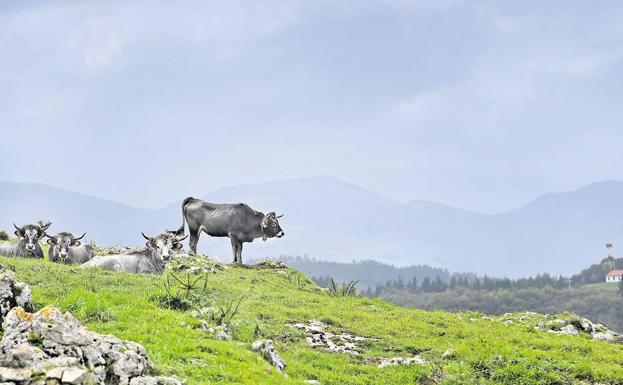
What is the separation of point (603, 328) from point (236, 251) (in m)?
19.9

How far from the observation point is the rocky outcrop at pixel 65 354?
41.2ft

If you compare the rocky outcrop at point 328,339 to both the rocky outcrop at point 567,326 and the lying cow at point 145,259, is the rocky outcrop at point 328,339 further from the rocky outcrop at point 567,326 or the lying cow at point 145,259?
the lying cow at point 145,259

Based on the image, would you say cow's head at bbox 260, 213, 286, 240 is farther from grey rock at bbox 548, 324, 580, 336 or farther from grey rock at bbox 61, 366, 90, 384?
grey rock at bbox 61, 366, 90, 384

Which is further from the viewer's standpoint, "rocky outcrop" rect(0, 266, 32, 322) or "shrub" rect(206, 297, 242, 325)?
"shrub" rect(206, 297, 242, 325)

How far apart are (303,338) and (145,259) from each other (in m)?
11.6

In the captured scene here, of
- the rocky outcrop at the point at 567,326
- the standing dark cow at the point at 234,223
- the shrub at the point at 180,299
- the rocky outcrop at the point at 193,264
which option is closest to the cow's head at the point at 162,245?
the rocky outcrop at the point at 193,264

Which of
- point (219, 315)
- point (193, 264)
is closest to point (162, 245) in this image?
point (193, 264)

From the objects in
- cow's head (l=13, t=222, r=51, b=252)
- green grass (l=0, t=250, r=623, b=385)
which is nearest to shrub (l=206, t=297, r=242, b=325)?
green grass (l=0, t=250, r=623, b=385)

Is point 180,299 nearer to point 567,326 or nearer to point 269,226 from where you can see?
point 567,326

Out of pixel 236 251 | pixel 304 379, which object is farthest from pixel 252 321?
pixel 236 251

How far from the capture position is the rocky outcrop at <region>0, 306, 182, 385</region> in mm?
12562

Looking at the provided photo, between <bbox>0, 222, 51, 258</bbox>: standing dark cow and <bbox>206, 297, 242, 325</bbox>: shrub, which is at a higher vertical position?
<bbox>0, 222, 51, 258</bbox>: standing dark cow

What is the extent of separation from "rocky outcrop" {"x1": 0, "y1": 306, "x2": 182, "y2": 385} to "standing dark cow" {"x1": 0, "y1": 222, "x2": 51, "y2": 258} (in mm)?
20459

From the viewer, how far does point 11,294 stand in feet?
52.5
